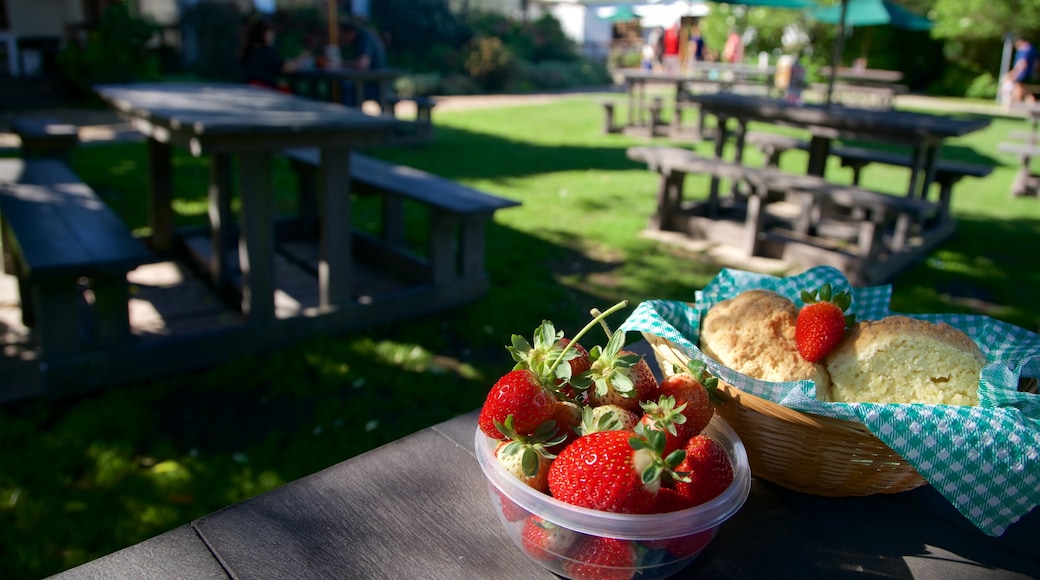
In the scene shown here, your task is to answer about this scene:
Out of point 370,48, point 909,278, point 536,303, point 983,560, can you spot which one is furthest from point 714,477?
point 370,48

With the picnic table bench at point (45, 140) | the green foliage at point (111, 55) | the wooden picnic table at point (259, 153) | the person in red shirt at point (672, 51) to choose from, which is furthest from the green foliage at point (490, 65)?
the wooden picnic table at point (259, 153)

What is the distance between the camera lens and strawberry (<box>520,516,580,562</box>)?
2.99ft


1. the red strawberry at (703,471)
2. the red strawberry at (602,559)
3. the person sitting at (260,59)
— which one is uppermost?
the person sitting at (260,59)

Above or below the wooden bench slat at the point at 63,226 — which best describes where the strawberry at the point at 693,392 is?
above

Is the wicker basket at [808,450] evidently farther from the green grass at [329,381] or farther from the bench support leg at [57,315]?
the bench support leg at [57,315]

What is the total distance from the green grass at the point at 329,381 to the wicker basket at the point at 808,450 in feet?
6.54

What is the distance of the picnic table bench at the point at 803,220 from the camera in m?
5.21

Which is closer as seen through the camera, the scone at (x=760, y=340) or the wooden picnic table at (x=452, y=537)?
the wooden picnic table at (x=452, y=537)

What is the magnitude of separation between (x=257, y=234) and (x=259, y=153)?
386 mm

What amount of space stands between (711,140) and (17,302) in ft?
31.1

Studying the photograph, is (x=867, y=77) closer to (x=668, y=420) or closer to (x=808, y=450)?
(x=808, y=450)

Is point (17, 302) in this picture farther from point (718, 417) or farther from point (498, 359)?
point (718, 417)

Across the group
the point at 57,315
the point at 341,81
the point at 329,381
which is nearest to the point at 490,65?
the point at 341,81

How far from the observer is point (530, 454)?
908mm
